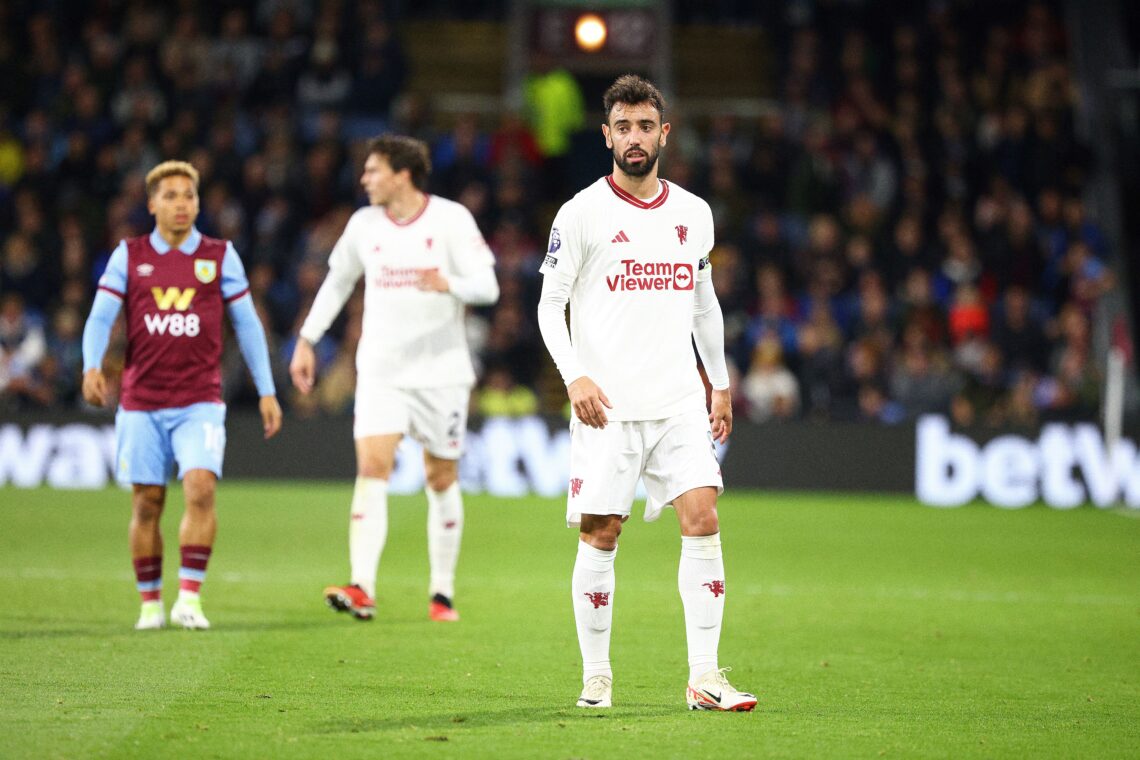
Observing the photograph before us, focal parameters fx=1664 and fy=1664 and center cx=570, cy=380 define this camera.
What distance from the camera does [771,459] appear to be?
18109 mm

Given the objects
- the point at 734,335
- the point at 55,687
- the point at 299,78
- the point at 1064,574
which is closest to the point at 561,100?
the point at 299,78

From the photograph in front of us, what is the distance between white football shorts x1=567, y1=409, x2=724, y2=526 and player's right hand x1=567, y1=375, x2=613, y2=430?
18 cm

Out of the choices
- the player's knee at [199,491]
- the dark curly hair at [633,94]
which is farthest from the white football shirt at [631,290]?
the player's knee at [199,491]

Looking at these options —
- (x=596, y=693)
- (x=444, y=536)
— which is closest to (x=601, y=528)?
(x=596, y=693)

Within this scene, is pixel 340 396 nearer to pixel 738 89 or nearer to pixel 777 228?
pixel 777 228

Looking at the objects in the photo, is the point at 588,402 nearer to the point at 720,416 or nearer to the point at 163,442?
the point at 720,416

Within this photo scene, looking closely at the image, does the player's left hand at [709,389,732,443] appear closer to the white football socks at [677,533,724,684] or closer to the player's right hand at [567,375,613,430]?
the white football socks at [677,533,724,684]

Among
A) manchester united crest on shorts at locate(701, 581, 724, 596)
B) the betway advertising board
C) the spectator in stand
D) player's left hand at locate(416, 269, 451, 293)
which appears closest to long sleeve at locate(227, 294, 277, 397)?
player's left hand at locate(416, 269, 451, 293)

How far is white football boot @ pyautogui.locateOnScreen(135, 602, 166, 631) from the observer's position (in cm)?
827

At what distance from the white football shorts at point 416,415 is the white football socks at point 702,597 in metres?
3.14

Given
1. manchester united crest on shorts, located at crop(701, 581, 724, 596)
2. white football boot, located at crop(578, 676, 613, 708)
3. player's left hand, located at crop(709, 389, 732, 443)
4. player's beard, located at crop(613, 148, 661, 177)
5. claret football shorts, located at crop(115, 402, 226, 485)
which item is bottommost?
white football boot, located at crop(578, 676, 613, 708)

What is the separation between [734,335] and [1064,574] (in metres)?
8.08

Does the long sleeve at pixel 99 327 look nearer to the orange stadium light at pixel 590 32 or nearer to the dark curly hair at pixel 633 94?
the dark curly hair at pixel 633 94

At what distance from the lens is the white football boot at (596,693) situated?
6270 mm
